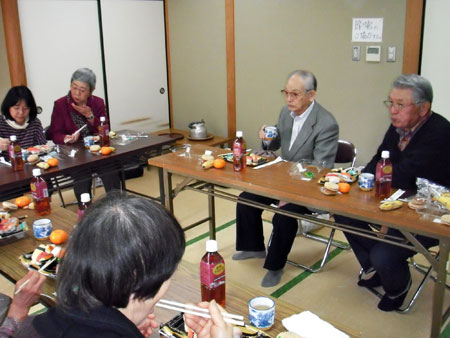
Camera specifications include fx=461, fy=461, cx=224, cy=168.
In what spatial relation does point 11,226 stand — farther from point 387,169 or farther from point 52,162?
A: point 387,169

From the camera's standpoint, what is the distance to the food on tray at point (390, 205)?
1.96 metres

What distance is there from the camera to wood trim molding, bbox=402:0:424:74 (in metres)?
3.36

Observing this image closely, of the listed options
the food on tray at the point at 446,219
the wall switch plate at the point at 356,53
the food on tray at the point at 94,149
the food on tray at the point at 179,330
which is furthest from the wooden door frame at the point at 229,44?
the food on tray at the point at 179,330

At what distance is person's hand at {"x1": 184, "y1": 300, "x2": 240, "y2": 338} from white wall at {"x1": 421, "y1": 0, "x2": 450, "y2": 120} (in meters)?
2.87

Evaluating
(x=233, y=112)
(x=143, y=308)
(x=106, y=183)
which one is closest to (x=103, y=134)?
(x=106, y=183)

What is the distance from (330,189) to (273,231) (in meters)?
0.68

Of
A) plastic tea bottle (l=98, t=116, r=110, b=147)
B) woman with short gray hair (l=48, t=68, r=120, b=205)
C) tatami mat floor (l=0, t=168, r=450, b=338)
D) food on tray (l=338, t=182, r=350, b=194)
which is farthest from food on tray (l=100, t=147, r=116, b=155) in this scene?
food on tray (l=338, t=182, r=350, b=194)

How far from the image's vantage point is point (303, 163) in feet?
8.74

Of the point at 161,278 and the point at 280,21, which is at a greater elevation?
the point at 280,21

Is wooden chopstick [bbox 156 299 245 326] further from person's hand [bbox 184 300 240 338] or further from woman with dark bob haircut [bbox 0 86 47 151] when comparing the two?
woman with dark bob haircut [bbox 0 86 47 151]

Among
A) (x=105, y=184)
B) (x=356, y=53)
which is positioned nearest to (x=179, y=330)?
(x=105, y=184)

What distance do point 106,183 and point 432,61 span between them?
2.71m

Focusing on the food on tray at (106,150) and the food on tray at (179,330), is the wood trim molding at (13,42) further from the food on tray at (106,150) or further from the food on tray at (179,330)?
the food on tray at (179,330)

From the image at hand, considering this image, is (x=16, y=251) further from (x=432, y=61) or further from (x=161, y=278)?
(x=432, y=61)
